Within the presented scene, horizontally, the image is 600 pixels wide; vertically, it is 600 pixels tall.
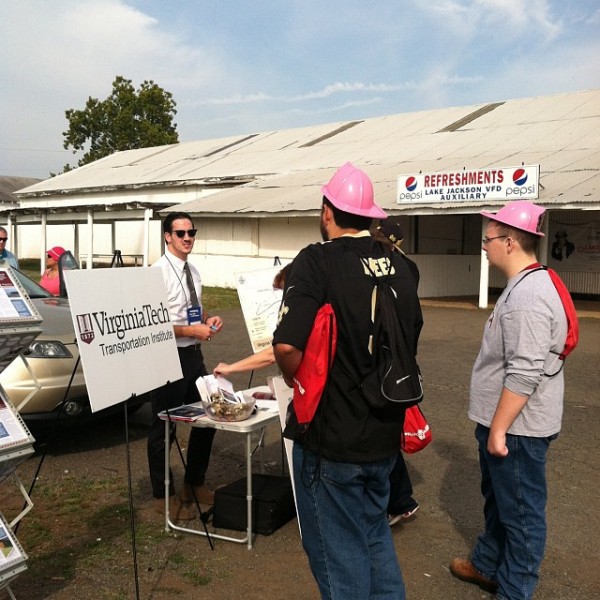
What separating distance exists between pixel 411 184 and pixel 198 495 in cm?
1406

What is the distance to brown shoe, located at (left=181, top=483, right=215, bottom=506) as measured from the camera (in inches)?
191

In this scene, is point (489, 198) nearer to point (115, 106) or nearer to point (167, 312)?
point (167, 312)

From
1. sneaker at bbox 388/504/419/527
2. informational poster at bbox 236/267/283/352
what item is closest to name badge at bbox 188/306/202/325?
informational poster at bbox 236/267/283/352

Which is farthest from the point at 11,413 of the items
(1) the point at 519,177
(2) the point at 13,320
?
(1) the point at 519,177

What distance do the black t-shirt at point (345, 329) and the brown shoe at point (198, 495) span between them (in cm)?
241

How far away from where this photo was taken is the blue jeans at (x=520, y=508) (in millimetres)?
3299

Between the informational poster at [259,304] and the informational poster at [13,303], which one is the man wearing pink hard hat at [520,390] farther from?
the informational poster at [13,303]

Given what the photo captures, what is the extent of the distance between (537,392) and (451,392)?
5.33 meters

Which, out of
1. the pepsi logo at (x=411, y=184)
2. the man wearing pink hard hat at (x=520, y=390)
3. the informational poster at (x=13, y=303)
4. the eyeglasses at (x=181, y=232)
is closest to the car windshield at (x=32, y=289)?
the eyeglasses at (x=181, y=232)

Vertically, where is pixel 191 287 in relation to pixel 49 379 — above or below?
above

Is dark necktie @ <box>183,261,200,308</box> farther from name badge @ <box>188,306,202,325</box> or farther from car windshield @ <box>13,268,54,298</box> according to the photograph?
car windshield @ <box>13,268,54,298</box>

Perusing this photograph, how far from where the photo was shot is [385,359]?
2578 mm

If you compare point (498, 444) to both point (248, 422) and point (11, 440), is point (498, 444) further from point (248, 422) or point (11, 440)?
point (11, 440)

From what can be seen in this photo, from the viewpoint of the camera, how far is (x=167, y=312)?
4402 mm
